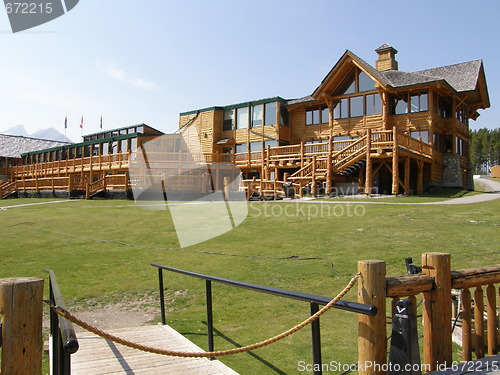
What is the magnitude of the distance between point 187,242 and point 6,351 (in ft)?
32.8

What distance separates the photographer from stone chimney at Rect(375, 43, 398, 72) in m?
33.1

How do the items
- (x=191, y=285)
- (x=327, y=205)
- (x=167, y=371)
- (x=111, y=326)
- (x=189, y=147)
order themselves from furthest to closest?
(x=189, y=147) → (x=327, y=205) → (x=191, y=285) → (x=111, y=326) → (x=167, y=371)

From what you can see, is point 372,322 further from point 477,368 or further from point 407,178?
point 407,178

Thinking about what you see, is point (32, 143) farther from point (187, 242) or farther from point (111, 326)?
point (111, 326)

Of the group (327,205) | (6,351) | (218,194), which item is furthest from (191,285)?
(218,194)

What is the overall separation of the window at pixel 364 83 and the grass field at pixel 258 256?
16.0 meters

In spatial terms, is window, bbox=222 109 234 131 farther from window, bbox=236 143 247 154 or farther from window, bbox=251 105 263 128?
window, bbox=251 105 263 128

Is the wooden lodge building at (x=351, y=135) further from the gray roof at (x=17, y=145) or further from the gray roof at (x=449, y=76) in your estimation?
the gray roof at (x=17, y=145)

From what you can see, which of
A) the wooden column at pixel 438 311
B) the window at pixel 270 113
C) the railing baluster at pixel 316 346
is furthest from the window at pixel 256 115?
the railing baluster at pixel 316 346

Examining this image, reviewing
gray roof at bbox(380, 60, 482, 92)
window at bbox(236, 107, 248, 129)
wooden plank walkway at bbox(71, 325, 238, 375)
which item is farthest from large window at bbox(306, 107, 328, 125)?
wooden plank walkway at bbox(71, 325, 238, 375)

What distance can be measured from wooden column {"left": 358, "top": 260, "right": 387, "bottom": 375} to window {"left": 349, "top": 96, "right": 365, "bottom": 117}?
29.6 metres

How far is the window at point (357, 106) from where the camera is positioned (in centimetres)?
3108

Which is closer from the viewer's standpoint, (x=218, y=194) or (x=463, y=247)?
(x=463, y=247)

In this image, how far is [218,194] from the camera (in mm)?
30250
